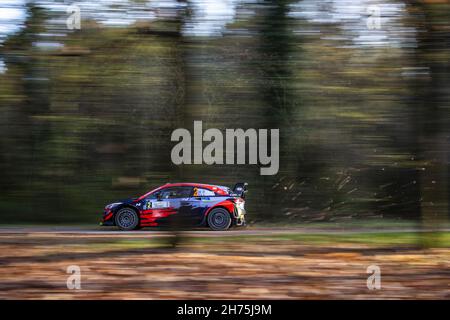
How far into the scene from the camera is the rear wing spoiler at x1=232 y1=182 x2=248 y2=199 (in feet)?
43.0

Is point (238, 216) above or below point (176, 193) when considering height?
below

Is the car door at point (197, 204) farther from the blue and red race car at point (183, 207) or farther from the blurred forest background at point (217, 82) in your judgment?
the blurred forest background at point (217, 82)

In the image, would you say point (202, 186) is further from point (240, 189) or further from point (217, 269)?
point (217, 269)

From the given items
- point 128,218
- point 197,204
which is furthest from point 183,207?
point 128,218

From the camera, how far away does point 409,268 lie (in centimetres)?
862

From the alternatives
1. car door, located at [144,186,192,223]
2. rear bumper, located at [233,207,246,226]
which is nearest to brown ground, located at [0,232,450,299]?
car door, located at [144,186,192,223]

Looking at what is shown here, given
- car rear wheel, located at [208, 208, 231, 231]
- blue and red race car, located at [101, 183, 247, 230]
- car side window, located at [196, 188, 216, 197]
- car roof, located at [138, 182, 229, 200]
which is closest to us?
car roof, located at [138, 182, 229, 200]

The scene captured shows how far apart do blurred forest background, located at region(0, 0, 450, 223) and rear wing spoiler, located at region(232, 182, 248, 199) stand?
1.40 metres

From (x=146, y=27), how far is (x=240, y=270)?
4.89 meters

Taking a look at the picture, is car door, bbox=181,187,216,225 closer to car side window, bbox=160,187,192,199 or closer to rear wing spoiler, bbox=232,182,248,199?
car side window, bbox=160,187,192,199

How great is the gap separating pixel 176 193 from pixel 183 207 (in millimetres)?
436

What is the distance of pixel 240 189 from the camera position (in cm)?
1357

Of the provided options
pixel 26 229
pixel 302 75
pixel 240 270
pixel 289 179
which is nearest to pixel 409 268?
pixel 240 270

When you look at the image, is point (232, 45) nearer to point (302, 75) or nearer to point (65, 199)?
point (302, 75)
